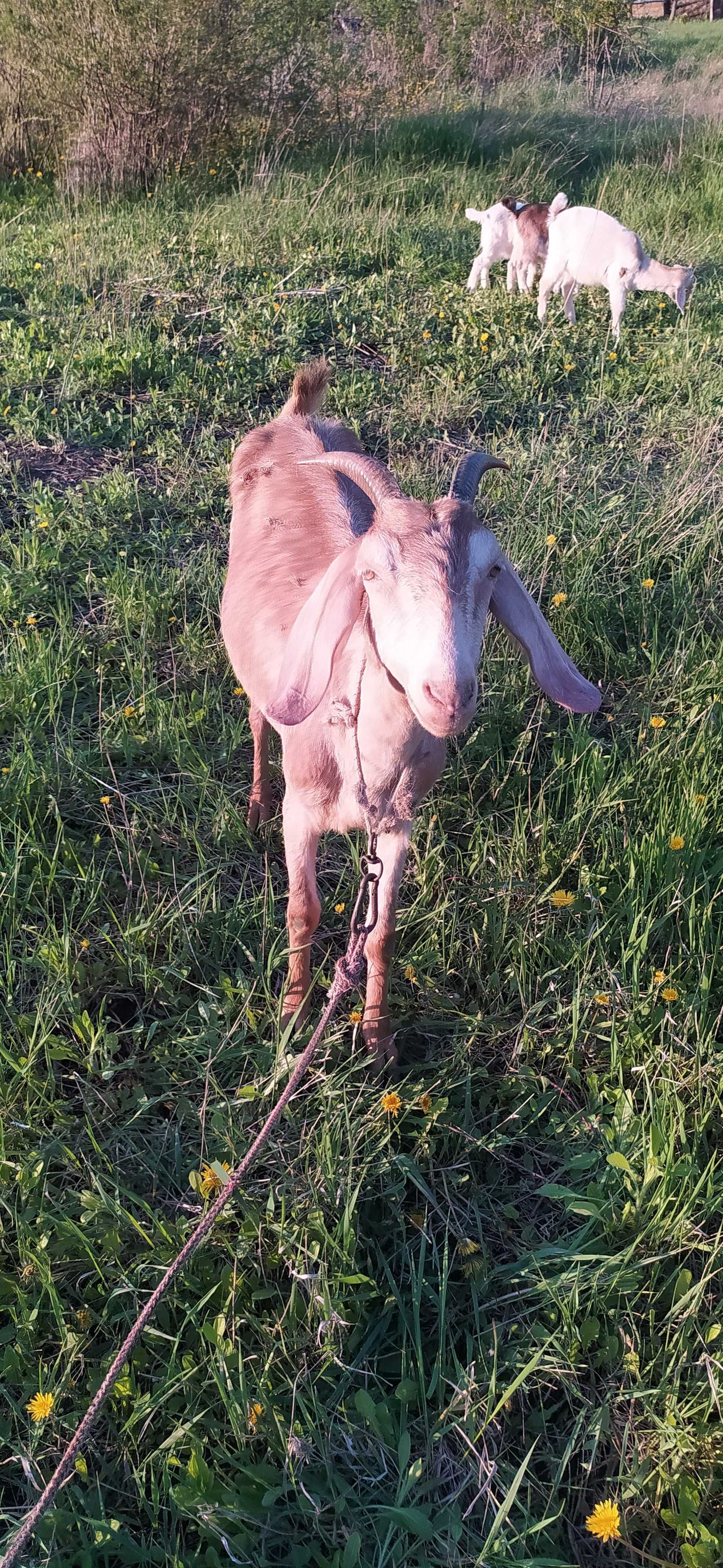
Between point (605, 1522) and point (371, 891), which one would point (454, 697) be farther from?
point (605, 1522)

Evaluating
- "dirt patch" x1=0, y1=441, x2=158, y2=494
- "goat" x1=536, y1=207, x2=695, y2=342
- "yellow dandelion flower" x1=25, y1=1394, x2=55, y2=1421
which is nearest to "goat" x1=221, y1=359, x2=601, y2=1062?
"yellow dandelion flower" x1=25, y1=1394, x2=55, y2=1421

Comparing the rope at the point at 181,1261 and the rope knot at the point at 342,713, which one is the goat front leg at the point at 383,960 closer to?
the rope at the point at 181,1261

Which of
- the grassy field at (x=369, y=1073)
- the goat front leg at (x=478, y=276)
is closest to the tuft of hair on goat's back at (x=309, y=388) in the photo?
the grassy field at (x=369, y=1073)

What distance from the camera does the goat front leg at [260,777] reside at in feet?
A: 9.47

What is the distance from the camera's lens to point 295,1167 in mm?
1935

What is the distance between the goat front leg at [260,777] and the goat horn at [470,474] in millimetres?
1174

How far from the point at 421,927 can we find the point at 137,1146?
0.91m

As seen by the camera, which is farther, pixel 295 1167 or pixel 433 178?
pixel 433 178

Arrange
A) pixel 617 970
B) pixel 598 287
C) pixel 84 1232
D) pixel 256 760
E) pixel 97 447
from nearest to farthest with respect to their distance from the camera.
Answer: pixel 84 1232
pixel 617 970
pixel 256 760
pixel 97 447
pixel 598 287

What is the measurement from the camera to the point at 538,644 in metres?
1.92

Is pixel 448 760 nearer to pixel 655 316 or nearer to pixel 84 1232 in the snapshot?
pixel 84 1232

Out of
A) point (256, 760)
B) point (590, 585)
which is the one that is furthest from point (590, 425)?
point (256, 760)

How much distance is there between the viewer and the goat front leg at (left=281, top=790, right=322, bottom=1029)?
2.24 m

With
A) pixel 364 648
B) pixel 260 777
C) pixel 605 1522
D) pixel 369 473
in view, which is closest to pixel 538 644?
pixel 364 648
